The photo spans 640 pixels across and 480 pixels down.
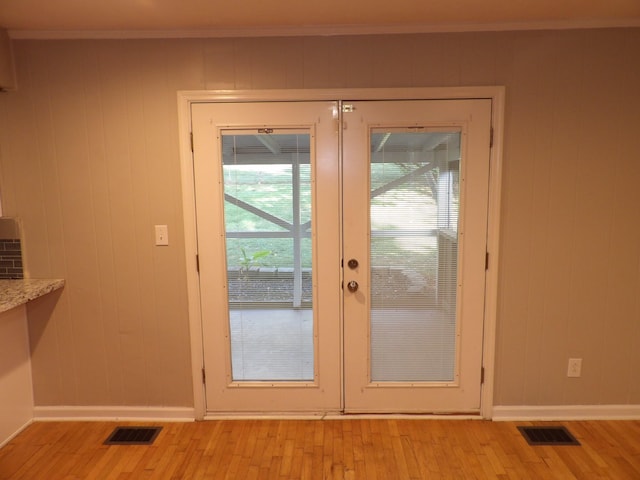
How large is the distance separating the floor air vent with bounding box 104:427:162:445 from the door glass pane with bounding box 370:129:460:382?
139cm

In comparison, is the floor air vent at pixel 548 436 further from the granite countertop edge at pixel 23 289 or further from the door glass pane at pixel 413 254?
the granite countertop edge at pixel 23 289

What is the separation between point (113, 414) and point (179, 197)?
1.47 meters

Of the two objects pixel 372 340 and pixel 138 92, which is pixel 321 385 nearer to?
pixel 372 340

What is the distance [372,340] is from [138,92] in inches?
80.2

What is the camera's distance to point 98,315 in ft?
8.04

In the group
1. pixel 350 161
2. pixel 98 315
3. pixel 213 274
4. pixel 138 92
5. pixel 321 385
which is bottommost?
pixel 321 385

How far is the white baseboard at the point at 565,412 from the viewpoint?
245cm

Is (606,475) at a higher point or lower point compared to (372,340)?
lower

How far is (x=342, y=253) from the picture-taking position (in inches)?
93.5

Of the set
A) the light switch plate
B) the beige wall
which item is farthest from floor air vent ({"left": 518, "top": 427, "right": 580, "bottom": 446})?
the light switch plate

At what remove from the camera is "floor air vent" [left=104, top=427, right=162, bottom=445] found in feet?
7.57

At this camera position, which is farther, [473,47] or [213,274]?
[213,274]

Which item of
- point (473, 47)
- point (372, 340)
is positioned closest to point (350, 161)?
point (473, 47)

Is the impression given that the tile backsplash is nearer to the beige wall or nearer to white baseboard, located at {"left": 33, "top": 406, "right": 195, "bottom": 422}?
the beige wall
